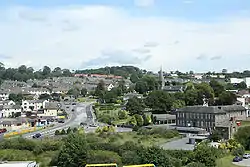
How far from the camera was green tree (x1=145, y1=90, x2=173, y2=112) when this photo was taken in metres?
42.8

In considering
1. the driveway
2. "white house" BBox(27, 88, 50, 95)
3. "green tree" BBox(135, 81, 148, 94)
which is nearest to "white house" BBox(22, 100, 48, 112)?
"white house" BBox(27, 88, 50, 95)

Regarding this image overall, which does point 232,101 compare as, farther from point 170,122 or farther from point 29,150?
point 29,150

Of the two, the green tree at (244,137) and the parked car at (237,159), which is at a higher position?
the green tree at (244,137)

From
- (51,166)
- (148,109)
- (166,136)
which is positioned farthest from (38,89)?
(51,166)

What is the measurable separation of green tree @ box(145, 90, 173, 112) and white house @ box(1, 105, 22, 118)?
52.7 feet

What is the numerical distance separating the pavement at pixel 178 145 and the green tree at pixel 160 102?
13.3m

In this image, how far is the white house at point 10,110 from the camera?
47906 millimetres

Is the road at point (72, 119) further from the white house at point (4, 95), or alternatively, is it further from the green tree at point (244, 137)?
the green tree at point (244, 137)

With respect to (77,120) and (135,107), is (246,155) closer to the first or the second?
(135,107)

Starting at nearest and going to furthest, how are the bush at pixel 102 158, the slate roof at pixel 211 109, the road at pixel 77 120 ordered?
the bush at pixel 102 158 → the slate roof at pixel 211 109 → the road at pixel 77 120

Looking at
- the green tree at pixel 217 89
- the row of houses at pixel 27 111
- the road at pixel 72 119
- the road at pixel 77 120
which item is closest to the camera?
the road at pixel 77 120

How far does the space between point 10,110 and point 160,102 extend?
18451mm

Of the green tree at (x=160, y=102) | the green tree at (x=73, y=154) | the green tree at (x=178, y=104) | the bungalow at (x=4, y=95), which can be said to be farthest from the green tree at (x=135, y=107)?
the bungalow at (x=4, y=95)

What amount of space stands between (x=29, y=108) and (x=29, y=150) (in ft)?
92.5
